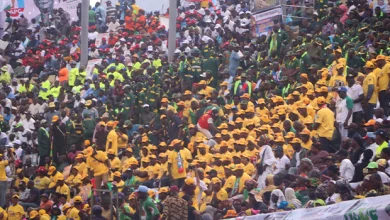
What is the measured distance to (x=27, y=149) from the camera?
27219mm

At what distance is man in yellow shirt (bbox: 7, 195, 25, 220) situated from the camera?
22.7 metres

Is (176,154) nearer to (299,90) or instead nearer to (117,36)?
(299,90)

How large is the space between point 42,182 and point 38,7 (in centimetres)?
1392

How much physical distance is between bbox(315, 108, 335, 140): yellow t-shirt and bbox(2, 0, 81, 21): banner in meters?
17.0

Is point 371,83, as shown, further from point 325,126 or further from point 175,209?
point 175,209

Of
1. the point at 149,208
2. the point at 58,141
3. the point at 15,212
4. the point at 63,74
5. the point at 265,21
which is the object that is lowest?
the point at 15,212

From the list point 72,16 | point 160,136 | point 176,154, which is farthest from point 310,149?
point 72,16

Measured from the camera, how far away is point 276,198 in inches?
725

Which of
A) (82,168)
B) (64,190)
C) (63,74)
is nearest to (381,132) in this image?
(64,190)

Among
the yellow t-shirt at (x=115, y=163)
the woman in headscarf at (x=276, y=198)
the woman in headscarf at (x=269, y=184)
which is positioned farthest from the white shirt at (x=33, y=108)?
the woman in headscarf at (x=276, y=198)

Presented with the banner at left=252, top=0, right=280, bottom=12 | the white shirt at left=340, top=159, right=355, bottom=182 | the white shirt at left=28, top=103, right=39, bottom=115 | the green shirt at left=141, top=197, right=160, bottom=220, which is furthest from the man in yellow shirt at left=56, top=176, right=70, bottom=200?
the banner at left=252, top=0, right=280, bottom=12

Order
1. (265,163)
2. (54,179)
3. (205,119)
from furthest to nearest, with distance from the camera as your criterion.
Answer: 1. (205,119)
2. (54,179)
3. (265,163)

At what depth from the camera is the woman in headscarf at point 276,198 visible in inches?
720

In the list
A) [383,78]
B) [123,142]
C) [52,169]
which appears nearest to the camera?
[383,78]
